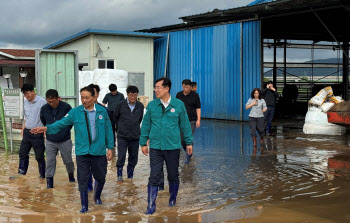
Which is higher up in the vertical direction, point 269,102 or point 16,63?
point 16,63

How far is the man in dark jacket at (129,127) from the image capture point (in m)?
8.27

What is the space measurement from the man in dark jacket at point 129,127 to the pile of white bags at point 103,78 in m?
13.2

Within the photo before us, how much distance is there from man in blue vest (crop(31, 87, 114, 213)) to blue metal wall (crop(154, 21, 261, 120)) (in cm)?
1586

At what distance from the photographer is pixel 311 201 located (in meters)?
6.50

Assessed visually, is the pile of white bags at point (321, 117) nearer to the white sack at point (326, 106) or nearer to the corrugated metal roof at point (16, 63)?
the white sack at point (326, 106)

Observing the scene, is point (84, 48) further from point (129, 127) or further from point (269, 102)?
point (129, 127)

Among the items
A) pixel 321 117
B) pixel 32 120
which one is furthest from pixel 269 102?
pixel 32 120

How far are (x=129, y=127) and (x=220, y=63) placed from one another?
51.0 feet

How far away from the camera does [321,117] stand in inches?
621

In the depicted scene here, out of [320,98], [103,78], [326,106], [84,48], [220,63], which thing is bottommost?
[326,106]

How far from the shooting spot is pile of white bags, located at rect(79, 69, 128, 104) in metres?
21.5

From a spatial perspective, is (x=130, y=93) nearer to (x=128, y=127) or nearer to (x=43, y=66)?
(x=128, y=127)

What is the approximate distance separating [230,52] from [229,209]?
56.4 feet

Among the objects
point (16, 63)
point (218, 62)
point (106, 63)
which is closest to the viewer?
point (16, 63)
